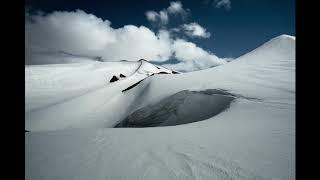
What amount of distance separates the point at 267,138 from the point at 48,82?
64.9 ft

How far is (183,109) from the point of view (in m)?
6.36

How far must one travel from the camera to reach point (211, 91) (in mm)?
6359

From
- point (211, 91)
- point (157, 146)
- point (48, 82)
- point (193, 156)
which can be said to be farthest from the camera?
point (48, 82)

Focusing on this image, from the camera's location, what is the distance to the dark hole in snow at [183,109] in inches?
221

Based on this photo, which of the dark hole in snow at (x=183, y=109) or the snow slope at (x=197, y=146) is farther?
the dark hole in snow at (x=183, y=109)

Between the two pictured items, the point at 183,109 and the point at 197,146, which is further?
the point at 183,109

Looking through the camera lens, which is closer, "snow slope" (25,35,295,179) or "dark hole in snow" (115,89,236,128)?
"snow slope" (25,35,295,179)

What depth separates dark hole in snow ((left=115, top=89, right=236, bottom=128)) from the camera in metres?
5.62

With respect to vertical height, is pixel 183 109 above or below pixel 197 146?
above

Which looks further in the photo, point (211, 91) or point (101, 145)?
point (211, 91)

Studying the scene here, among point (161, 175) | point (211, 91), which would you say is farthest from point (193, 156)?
point (211, 91)
